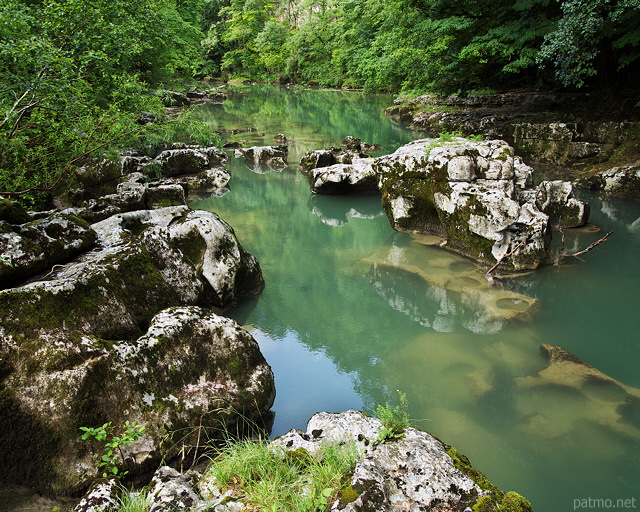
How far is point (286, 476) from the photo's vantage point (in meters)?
3.10

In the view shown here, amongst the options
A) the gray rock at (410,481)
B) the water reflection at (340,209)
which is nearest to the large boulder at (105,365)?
the gray rock at (410,481)

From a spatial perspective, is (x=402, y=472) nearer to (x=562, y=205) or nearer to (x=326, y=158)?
(x=562, y=205)

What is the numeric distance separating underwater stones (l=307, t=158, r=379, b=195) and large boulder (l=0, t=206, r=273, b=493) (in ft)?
26.2

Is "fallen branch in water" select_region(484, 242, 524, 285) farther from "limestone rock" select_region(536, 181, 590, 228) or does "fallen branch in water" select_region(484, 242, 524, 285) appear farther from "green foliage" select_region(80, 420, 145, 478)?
"green foliage" select_region(80, 420, 145, 478)

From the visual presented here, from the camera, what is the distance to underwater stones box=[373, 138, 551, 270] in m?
7.92

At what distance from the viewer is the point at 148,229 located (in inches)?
259

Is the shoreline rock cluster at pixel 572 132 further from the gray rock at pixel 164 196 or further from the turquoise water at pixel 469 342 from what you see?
the gray rock at pixel 164 196

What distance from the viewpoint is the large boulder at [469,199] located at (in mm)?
7922

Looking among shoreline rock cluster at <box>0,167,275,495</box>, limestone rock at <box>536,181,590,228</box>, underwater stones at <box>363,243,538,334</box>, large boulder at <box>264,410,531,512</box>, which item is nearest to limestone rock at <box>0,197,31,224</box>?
shoreline rock cluster at <box>0,167,275,495</box>

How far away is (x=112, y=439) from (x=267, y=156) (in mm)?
15369

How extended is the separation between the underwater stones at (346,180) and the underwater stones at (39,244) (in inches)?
325

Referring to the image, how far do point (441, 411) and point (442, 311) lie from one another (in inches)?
95.5

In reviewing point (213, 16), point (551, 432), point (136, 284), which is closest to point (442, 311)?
point (551, 432)

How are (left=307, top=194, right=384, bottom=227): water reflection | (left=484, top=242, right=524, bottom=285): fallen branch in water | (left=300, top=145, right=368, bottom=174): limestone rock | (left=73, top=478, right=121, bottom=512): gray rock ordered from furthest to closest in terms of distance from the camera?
(left=300, top=145, right=368, bottom=174): limestone rock
(left=307, top=194, right=384, bottom=227): water reflection
(left=484, top=242, right=524, bottom=285): fallen branch in water
(left=73, top=478, right=121, bottom=512): gray rock
